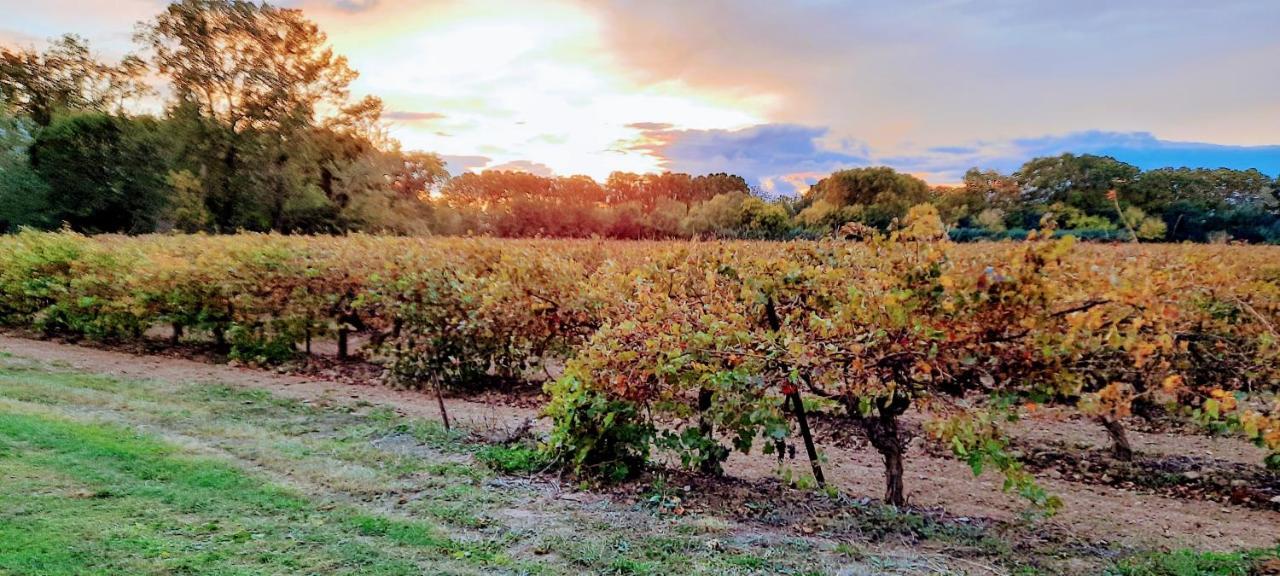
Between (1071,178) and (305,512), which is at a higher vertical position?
(1071,178)

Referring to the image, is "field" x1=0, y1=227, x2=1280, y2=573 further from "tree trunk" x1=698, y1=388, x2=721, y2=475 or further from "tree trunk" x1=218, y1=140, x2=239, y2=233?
"tree trunk" x1=218, y1=140, x2=239, y2=233

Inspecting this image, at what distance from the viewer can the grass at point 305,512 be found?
11.1 feet

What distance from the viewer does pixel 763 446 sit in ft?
17.0

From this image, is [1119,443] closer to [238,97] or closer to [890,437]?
[890,437]

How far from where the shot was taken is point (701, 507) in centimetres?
426

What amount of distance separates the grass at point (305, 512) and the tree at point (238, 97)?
24535mm

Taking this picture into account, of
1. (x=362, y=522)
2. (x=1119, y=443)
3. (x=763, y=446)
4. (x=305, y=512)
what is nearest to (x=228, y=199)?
(x=305, y=512)

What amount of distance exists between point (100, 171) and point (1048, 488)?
107ft

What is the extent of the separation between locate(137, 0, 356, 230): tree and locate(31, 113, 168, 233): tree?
1.73m

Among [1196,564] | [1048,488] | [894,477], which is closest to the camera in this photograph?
[1196,564]

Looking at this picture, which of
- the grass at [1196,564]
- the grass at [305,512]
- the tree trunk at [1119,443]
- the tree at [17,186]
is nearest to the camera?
the grass at [305,512]

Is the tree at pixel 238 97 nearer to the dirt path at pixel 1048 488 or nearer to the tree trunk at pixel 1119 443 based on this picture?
the dirt path at pixel 1048 488

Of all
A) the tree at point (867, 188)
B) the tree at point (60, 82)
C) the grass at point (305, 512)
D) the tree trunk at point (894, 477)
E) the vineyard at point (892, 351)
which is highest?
the tree at point (60, 82)

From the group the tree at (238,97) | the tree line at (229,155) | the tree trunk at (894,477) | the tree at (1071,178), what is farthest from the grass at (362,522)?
the tree at (238,97)
